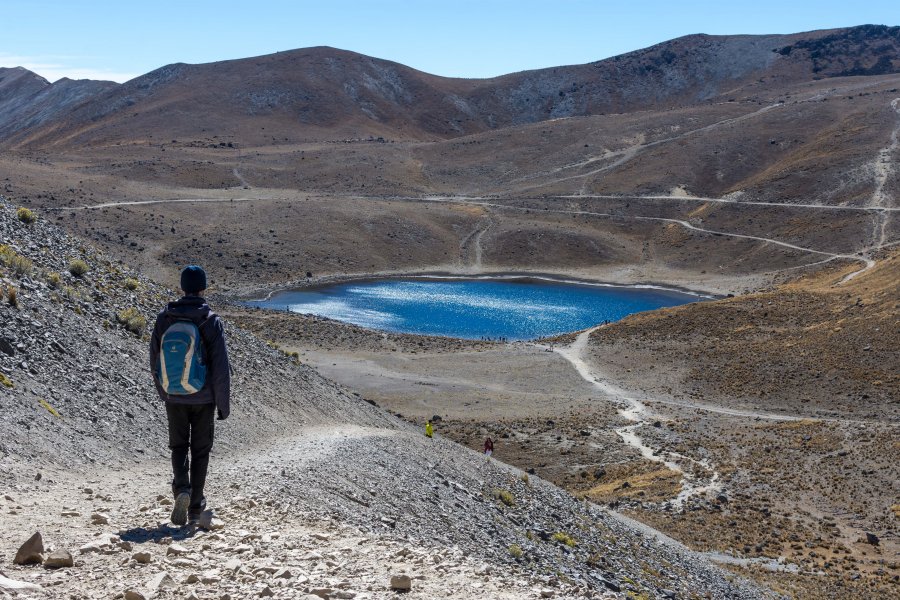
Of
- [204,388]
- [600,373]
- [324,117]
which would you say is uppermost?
[324,117]

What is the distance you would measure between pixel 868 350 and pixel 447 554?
35.4m

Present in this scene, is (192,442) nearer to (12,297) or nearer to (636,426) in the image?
(12,297)

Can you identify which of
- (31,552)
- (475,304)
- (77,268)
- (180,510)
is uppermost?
(77,268)

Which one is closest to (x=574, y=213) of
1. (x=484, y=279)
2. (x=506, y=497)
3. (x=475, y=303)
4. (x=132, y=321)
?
(x=484, y=279)

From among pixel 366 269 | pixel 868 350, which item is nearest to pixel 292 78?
pixel 366 269

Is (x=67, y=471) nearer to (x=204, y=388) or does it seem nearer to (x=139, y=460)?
(x=139, y=460)

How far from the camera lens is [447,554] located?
379 inches

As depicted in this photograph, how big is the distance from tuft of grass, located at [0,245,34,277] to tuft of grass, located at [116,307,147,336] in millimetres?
2076

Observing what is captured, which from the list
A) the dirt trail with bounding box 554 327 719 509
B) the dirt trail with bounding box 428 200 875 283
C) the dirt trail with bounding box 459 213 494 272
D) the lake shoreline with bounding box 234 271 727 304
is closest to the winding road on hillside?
the dirt trail with bounding box 428 200 875 283

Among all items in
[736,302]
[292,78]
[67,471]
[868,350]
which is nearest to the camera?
[67,471]

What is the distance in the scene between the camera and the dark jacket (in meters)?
8.41

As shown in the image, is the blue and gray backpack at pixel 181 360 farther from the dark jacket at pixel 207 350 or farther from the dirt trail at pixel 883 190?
the dirt trail at pixel 883 190

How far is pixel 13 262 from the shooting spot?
16.2m

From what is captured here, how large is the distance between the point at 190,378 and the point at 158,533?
1520 millimetres
